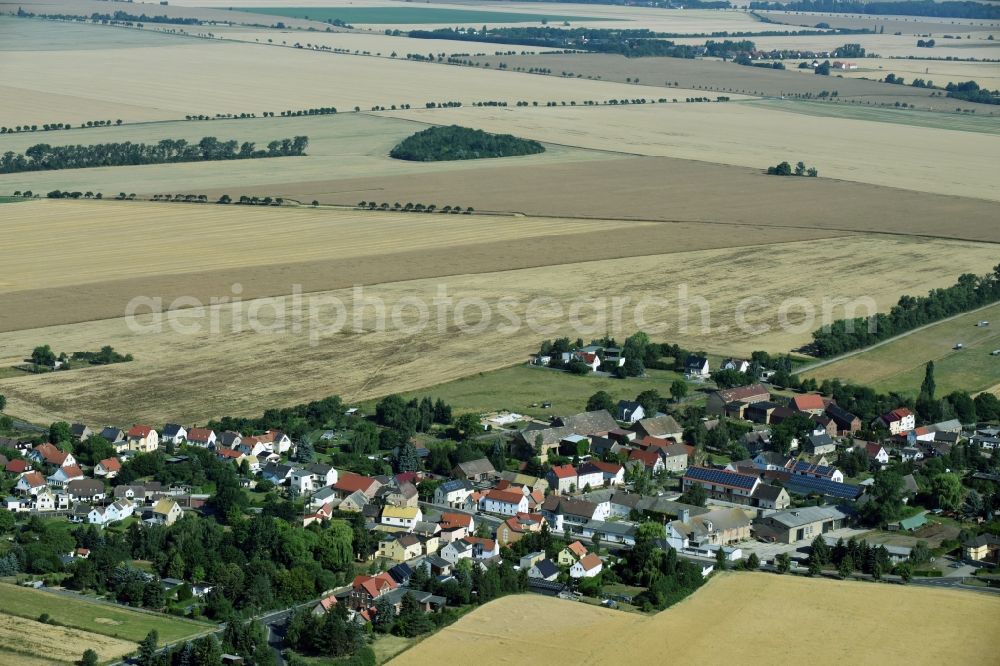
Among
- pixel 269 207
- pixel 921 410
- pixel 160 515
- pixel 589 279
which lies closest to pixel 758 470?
pixel 921 410

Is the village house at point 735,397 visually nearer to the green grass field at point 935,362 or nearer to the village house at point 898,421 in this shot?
the green grass field at point 935,362

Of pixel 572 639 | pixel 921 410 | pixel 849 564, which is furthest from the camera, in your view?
pixel 921 410

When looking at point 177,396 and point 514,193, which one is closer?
point 177,396

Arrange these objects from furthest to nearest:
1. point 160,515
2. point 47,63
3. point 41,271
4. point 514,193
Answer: point 47,63 → point 514,193 → point 41,271 → point 160,515

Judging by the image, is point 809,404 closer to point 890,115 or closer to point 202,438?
point 202,438

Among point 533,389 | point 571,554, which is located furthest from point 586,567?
point 533,389

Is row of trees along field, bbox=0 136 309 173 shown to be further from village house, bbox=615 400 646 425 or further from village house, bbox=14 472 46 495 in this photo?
village house, bbox=615 400 646 425

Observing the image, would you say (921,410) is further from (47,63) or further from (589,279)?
(47,63)
